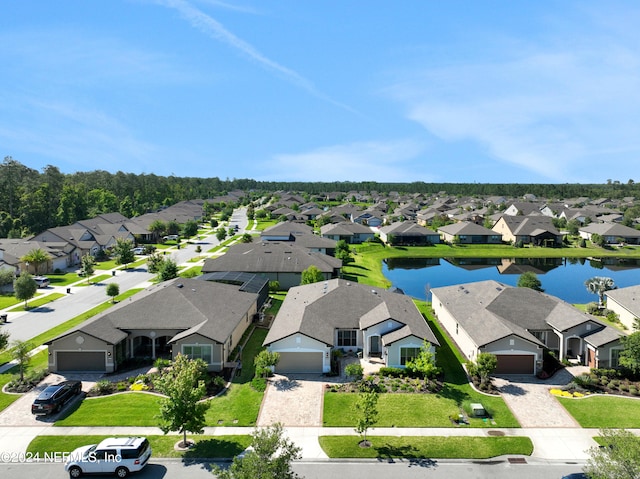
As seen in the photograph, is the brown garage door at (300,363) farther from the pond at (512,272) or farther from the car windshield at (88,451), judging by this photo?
the pond at (512,272)

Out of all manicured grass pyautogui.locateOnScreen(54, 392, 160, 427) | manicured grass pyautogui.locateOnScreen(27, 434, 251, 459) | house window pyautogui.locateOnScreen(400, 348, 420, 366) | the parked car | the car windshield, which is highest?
the parked car

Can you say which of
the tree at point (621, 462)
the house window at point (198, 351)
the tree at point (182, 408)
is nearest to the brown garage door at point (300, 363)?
the house window at point (198, 351)

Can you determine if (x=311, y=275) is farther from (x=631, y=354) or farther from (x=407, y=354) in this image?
(x=631, y=354)

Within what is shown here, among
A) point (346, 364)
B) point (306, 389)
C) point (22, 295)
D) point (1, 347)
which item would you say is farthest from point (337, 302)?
point (22, 295)

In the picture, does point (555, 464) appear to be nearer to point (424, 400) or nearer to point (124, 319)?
point (424, 400)

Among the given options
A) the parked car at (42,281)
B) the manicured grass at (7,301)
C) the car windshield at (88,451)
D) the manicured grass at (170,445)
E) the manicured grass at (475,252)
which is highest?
the manicured grass at (475,252)

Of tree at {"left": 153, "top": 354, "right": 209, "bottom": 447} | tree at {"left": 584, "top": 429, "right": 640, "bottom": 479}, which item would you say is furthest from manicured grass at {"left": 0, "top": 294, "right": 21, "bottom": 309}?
tree at {"left": 584, "top": 429, "right": 640, "bottom": 479}

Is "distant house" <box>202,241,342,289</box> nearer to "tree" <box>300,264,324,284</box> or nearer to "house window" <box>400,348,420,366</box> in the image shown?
"tree" <box>300,264,324,284</box>
